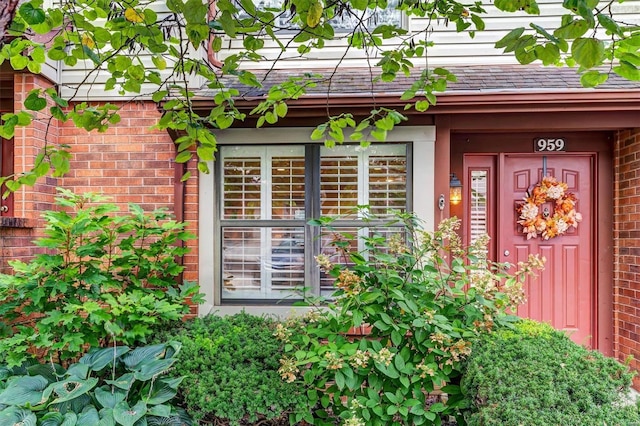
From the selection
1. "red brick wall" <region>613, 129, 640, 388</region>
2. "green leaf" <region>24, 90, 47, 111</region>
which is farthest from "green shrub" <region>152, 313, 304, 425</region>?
"red brick wall" <region>613, 129, 640, 388</region>

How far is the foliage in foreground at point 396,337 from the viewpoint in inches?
95.7

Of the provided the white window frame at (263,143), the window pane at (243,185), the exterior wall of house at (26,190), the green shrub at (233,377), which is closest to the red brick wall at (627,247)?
the white window frame at (263,143)

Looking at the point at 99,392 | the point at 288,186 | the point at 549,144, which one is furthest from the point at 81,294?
the point at 549,144

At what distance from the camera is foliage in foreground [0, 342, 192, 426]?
2277 millimetres

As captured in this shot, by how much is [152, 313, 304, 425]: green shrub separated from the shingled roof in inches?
80.7

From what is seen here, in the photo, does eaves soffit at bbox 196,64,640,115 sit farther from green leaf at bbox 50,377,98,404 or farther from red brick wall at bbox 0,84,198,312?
green leaf at bbox 50,377,98,404

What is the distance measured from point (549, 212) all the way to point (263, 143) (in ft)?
9.93

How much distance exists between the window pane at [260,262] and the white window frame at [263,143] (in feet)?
0.38

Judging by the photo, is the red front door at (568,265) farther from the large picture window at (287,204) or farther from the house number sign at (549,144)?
the large picture window at (287,204)

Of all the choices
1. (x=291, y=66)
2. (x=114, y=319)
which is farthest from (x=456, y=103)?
(x=114, y=319)

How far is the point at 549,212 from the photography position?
400 cm

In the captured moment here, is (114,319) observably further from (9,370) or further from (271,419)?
(271,419)

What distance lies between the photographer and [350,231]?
12.4 feet

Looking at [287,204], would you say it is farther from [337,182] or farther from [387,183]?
[387,183]
